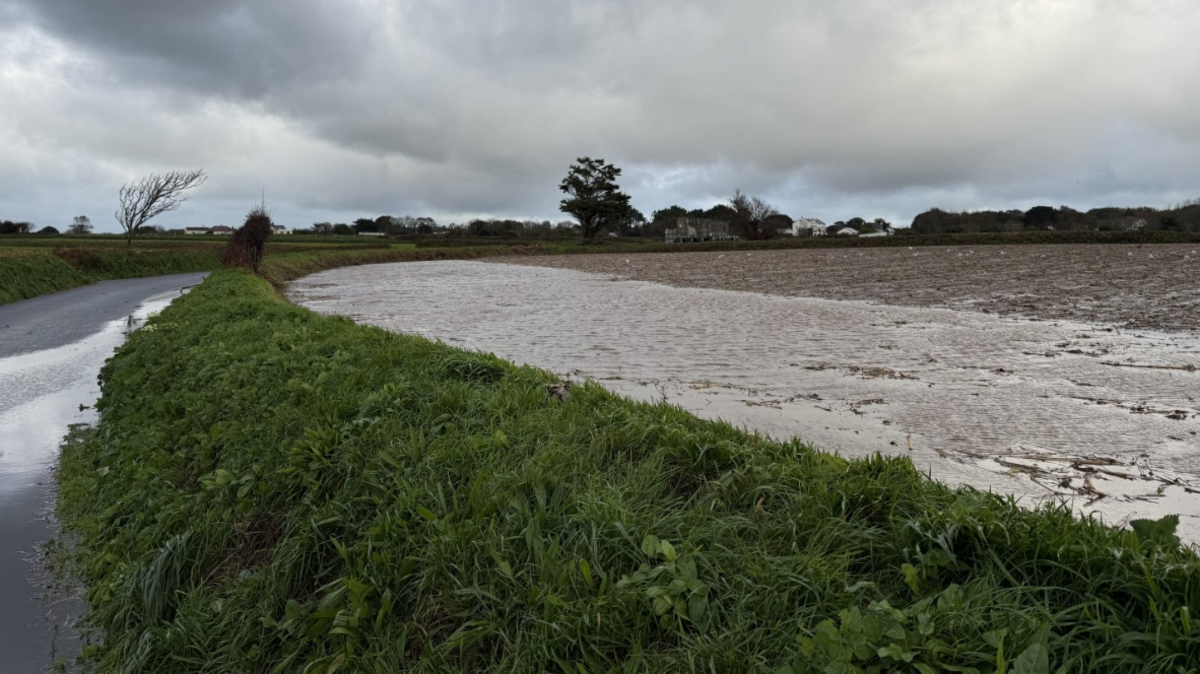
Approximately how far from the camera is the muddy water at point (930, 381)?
16.3 feet

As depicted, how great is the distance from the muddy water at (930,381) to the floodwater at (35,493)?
503cm

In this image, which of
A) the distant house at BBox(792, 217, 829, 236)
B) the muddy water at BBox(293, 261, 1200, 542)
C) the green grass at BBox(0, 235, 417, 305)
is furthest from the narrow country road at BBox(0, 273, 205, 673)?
the distant house at BBox(792, 217, 829, 236)

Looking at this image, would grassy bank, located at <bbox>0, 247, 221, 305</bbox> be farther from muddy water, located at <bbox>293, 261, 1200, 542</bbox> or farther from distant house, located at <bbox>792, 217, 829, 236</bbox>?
distant house, located at <bbox>792, 217, 829, 236</bbox>

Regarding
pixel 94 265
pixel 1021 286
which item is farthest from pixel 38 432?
pixel 94 265

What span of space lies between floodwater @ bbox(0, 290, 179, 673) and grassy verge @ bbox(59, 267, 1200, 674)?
213 mm

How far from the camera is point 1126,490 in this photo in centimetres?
449

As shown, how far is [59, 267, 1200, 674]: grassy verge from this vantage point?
7.82 feet

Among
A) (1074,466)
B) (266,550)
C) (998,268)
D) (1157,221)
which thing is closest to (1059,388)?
(1074,466)

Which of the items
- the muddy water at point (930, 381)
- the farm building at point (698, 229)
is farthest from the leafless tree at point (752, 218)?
the muddy water at point (930, 381)

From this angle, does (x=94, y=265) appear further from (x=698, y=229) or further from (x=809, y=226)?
(x=809, y=226)

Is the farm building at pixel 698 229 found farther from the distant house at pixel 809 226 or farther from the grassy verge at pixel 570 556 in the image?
the grassy verge at pixel 570 556

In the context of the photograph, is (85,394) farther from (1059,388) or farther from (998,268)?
(998,268)

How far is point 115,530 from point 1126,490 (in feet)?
23.1

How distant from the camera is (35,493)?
581 centimetres
